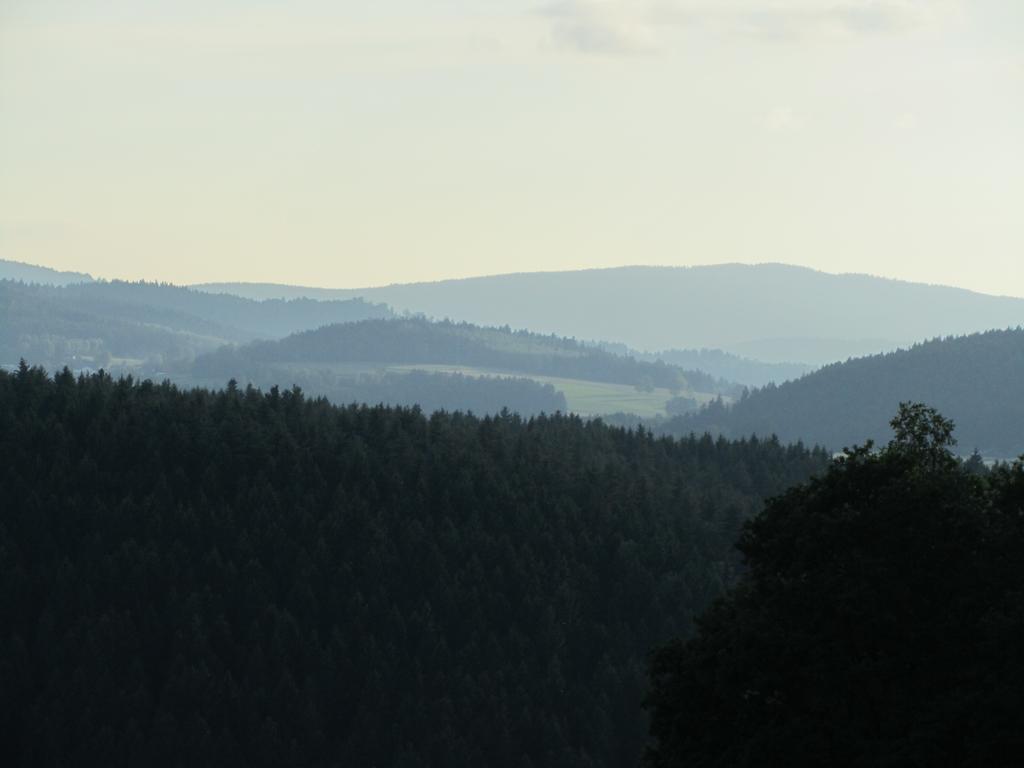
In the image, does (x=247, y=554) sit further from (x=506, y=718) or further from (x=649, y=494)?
(x=649, y=494)

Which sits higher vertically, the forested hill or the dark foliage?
the dark foliage

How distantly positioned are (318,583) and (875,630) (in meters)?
121

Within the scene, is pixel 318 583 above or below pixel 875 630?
below

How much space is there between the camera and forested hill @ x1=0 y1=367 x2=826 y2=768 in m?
135

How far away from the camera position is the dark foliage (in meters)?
40.1

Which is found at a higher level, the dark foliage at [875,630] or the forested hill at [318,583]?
the dark foliage at [875,630]

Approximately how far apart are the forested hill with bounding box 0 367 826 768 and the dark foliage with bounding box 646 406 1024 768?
9019 cm

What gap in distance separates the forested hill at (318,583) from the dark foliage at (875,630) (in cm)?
9019

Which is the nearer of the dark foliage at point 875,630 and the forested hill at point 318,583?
the dark foliage at point 875,630

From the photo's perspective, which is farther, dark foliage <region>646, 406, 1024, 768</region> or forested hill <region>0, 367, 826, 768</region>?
forested hill <region>0, 367, 826, 768</region>

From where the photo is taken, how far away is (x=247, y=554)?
6265 inches

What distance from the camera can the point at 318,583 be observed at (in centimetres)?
15800

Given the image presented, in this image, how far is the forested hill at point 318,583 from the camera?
444 ft

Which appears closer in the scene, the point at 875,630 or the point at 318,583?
the point at 875,630
